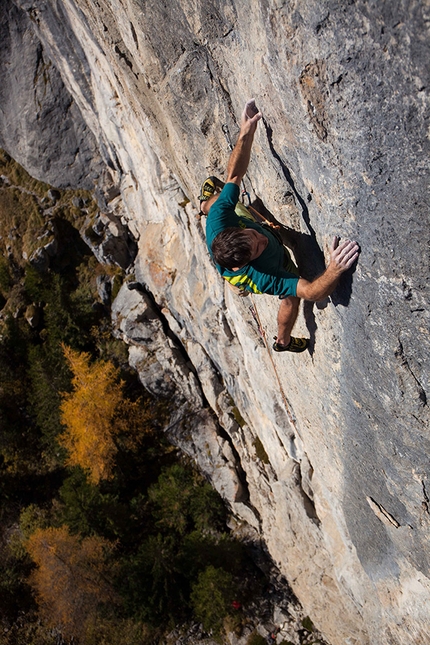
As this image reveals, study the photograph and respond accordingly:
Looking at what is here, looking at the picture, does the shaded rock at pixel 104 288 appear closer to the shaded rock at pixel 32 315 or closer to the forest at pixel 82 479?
the forest at pixel 82 479

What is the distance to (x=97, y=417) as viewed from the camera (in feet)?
57.9

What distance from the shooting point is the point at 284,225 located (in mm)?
5156

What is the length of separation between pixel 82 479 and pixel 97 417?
2.67 m

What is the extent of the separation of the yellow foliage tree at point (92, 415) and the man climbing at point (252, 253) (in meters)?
14.1

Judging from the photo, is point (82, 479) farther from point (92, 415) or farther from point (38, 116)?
point (38, 116)

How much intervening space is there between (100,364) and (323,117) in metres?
16.7

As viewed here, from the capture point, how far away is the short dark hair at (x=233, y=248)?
163 inches

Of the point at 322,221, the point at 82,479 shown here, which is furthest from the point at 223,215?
the point at 82,479

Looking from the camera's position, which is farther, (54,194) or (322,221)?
(54,194)

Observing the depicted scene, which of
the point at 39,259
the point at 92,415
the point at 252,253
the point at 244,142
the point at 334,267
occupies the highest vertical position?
the point at 244,142

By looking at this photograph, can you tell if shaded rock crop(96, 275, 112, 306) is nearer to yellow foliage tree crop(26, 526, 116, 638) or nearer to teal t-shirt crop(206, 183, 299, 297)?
yellow foliage tree crop(26, 526, 116, 638)

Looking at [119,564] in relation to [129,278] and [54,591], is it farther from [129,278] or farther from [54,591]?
[129,278]

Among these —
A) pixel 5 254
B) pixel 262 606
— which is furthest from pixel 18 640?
pixel 5 254

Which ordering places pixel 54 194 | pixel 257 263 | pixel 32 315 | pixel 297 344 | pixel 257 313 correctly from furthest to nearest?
pixel 54 194 → pixel 32 315 → pixel 257 313 → pixel 297 344 → pixel 257 263
